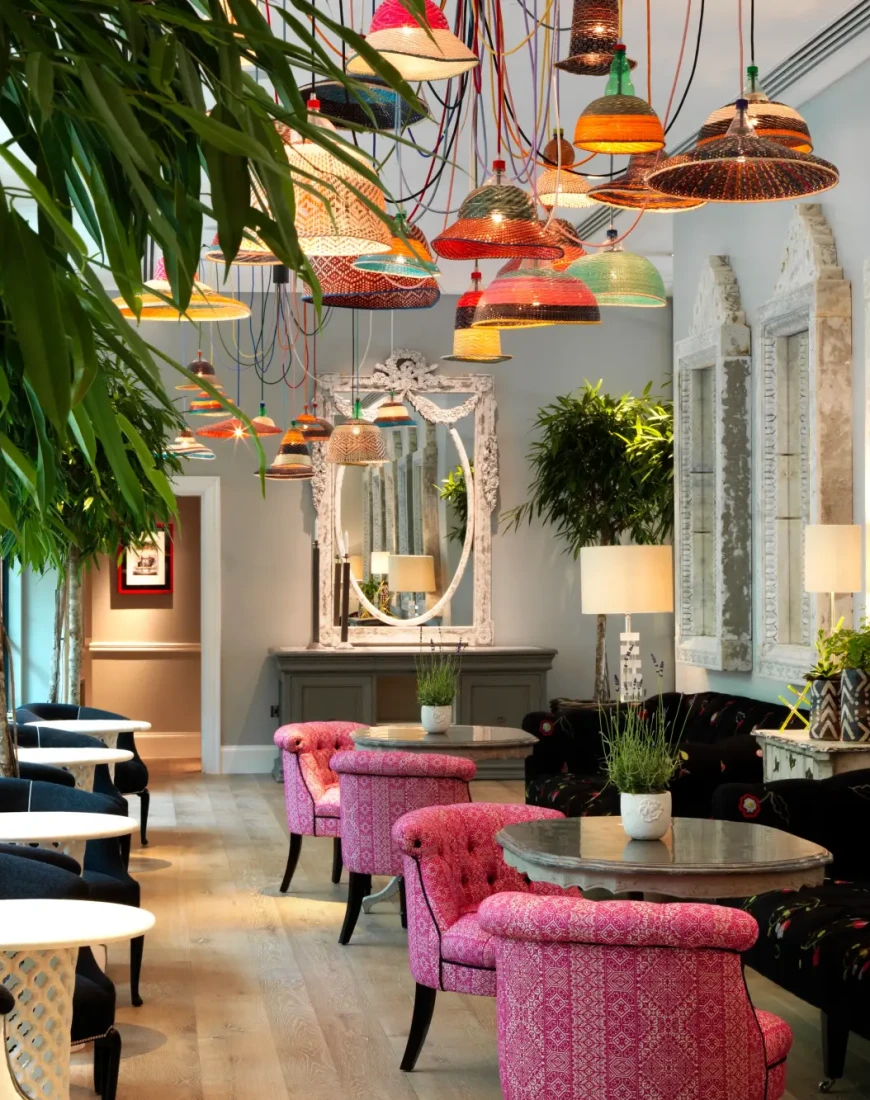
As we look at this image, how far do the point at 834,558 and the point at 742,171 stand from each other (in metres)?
2.97

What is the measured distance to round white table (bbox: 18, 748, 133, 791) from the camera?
6246mm

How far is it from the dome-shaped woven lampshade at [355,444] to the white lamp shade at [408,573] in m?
3.40

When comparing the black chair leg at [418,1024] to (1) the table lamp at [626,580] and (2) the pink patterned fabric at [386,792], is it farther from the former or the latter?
(1) the table lamp at [626,580]

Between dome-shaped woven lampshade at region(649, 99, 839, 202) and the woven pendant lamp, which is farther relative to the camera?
the woven pendant lamp

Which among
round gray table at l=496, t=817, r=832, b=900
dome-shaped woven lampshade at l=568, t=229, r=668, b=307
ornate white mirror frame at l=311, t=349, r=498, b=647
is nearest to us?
round gray table at l=496, t=817, r=832, b=900

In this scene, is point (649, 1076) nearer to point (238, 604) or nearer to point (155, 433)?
point (155, 433)

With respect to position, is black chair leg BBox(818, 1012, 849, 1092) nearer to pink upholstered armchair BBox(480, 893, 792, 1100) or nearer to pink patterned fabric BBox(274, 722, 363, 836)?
pink upholstered armchair BBox(480, 893, 792, 1100)

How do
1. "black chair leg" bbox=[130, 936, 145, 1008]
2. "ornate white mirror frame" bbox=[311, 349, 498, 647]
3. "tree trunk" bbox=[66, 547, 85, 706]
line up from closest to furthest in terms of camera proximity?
"black chair leg" bbox=[130, 936, 145, 1008]
"tree trunk" bbox=[66, 547, 85, 706]
"ornate white mirror frame" bbox=[311, 349, 498, 647]

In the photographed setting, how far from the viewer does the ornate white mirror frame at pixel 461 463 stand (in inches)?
465

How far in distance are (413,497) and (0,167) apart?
16.7ft

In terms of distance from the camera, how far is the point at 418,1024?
181 inches

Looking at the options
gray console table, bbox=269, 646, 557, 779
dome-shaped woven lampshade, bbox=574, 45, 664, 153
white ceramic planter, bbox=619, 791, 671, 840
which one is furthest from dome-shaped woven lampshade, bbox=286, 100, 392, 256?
gray console table, bbox=269, 646, 557, 779

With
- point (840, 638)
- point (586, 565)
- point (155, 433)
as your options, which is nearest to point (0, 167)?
point (155, 433)

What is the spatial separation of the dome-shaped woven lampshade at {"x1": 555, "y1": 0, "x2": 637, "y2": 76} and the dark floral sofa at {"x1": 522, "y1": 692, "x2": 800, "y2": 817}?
9.89 feet
